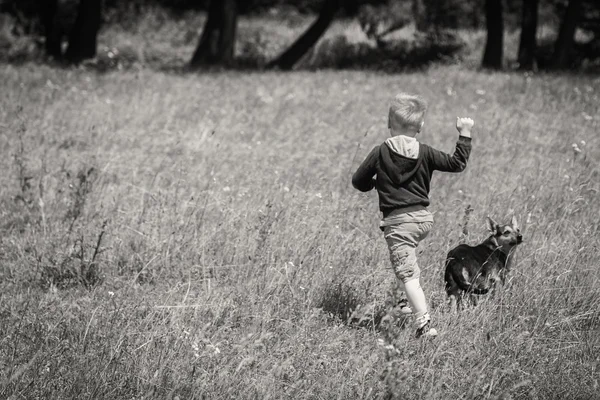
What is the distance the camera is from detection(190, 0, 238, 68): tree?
1755 centimetres

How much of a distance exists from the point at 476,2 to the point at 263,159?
16.2m

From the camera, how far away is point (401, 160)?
4070mm

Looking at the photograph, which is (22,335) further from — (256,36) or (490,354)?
(256,36)

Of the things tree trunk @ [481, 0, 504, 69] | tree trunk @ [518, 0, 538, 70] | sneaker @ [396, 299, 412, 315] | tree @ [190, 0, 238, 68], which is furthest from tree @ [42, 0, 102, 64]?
sneaker @ [396, 299, 412, 315]

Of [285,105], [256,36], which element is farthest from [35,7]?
[285,105]

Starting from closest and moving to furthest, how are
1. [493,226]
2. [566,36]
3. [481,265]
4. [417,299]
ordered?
1. [417,299]
2. [481,265]
3. [493,226]
4. [566,36]

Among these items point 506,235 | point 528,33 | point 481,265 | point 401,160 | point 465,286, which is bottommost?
point 465,286

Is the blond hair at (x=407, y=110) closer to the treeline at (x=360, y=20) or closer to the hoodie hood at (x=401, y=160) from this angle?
the hoodie hood at (x=401, y=160)

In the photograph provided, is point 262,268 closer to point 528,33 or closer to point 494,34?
point 494,34

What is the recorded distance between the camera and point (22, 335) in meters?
3.60

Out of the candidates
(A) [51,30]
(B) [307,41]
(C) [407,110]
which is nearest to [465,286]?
(C) [407,110]

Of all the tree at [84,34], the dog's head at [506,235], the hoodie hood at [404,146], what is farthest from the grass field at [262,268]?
the tree at [84,34]

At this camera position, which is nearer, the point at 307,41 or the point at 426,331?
the point at 426,331

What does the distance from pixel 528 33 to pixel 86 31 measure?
1212 centimetres
